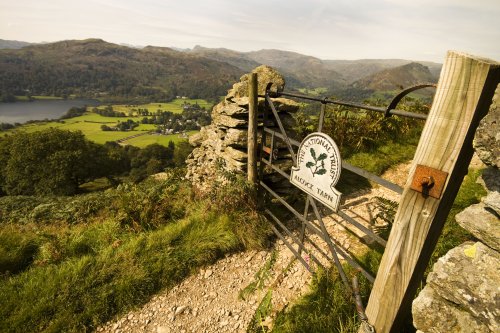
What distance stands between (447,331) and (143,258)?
4.17 metres

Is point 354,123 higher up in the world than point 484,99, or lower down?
lower down

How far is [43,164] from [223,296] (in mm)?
33105

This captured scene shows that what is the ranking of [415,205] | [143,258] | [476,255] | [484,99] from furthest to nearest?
1. [143,258]
2. [415,205]
3. [476,255]
4. [484,99]

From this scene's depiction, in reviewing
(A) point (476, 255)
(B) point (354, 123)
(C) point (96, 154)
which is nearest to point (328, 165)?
(A) point (476, 255)

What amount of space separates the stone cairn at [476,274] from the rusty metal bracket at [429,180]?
0.22 meters

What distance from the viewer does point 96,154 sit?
35062 mm

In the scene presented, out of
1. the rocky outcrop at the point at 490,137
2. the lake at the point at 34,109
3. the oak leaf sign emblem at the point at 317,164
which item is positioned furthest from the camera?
the lake at the point at 34,109

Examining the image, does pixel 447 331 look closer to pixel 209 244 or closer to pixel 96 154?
pixel 209 244

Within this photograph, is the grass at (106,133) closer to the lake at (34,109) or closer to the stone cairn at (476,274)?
the lake at (34,109)

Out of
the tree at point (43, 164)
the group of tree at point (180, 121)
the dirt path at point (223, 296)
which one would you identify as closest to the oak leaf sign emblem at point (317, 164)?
the dirt path at point (223, 296)

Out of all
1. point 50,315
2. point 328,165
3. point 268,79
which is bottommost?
point 50,315

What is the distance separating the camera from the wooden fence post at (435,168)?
152cm

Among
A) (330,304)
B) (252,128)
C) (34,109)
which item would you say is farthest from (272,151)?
(34,109)

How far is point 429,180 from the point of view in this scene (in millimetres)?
1780
